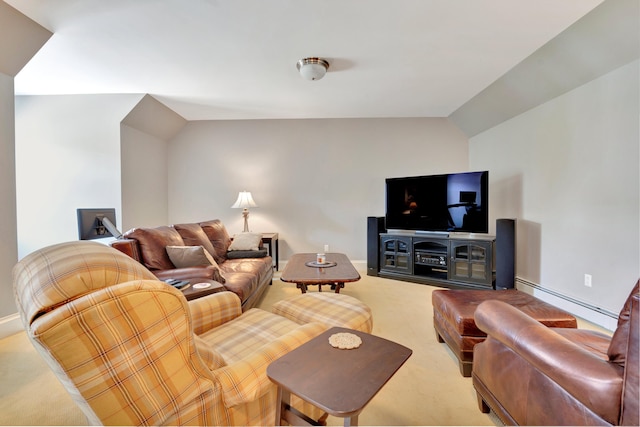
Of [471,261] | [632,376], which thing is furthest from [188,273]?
[471,261]

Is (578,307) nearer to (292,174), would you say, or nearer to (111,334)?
(111,334)

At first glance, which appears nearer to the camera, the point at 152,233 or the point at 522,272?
the point at 152,233

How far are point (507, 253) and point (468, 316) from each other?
2.06m

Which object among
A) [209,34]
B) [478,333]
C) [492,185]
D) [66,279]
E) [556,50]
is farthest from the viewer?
[492,185]

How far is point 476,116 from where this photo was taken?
159 inches

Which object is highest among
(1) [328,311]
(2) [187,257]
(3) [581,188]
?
(3) [581,188]

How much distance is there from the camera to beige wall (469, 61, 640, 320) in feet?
7.39

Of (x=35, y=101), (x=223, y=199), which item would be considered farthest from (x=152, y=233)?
(x=35, y=101)

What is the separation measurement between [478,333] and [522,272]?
7.68ft

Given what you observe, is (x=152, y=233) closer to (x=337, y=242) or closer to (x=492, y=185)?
(x=337, y=242)

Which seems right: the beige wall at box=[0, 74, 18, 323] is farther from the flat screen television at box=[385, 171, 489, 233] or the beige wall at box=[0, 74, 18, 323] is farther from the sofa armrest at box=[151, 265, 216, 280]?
the flat screen television at box=[385, 171, 489, 233]

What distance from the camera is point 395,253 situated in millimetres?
4109

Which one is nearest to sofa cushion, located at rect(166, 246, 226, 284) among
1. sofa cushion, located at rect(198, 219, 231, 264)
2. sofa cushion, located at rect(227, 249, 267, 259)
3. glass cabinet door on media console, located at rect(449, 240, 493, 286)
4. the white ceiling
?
sofa cushion, located at rect(198, 219, 231, 264)

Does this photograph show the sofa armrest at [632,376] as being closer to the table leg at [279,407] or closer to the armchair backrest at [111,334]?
the table leg at [279,407]
